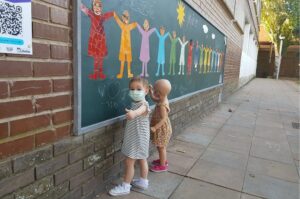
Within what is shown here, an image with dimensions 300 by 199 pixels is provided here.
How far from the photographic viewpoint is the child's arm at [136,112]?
2.54 metres

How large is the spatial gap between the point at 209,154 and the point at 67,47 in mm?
2850

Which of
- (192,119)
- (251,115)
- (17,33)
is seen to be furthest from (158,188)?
(251,115)

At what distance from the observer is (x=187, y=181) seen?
128 inches

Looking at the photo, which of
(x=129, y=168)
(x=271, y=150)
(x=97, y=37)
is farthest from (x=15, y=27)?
(x=271, y=150)

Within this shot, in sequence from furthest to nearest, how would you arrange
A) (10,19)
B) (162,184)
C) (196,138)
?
1. (196,138)
2. (162,184)
3. (10,19)

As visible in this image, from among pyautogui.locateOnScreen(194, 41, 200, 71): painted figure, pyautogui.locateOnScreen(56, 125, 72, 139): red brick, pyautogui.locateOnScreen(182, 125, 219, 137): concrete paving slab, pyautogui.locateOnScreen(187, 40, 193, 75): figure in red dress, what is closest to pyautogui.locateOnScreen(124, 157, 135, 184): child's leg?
pyautogui.locateOnScreen(56, 125, 72, 139): red brick

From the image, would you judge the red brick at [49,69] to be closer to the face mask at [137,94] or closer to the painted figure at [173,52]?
the face mask at [137,94]

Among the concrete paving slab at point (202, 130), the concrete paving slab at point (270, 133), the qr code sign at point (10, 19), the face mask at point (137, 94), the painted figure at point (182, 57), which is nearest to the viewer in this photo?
the qr code sign at point (10, 19)

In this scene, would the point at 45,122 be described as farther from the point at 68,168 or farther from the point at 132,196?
Result: the point at 132,196

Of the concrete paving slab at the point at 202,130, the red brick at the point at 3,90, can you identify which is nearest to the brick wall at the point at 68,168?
the red brick at the point at 3,90

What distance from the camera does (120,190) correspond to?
2809 mm

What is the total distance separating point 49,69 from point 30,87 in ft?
0.66

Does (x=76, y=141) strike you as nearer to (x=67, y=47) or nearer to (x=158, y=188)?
(x=67, y=47)

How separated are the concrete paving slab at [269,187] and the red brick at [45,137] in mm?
2155
